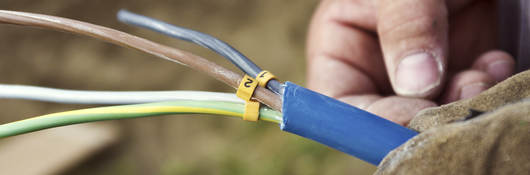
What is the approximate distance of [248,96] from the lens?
0.28 meters

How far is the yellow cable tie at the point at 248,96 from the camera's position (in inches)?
11.1

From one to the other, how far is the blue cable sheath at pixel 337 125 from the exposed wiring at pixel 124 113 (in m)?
0.02

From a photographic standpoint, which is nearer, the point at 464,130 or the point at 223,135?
the point at 464,130

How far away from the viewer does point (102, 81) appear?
112cm

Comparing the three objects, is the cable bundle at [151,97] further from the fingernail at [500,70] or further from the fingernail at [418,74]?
the fingernail at [500,70]

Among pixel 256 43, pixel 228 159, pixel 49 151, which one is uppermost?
pixel 49 151

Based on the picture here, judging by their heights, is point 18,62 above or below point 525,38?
above

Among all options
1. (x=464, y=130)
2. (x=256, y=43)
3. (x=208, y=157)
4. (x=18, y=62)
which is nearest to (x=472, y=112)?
(x=464, y=130)

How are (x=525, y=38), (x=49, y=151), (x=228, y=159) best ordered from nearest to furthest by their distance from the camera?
1. (x=525, y=38)
2. (x=49, y=151)
3. (x=228, y=159)

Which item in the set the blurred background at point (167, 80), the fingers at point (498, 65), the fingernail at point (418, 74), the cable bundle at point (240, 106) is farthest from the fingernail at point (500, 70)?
the blurred background at point (167, 80)

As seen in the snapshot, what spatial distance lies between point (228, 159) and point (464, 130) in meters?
0.94

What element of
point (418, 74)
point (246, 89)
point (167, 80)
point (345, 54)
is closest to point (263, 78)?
point (246, 89)

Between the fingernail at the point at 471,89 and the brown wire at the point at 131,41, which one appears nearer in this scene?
the brown wire at the point at 131,41

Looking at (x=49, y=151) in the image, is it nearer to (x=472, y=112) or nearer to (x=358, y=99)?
(x=358, y=99)
